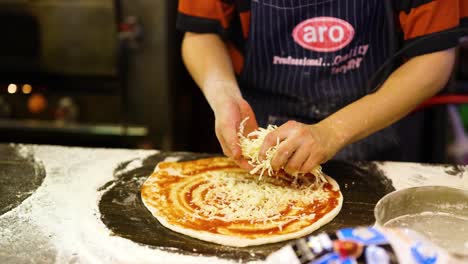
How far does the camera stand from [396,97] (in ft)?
6.38

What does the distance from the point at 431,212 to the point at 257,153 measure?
1.76 feet

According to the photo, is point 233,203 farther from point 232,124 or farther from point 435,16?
point 435,16

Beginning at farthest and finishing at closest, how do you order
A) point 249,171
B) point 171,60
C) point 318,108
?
1. point 171,60
2. point 318,108
3. point 249,171

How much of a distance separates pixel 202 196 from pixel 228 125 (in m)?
0.24

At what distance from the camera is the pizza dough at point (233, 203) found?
1604 millimetres

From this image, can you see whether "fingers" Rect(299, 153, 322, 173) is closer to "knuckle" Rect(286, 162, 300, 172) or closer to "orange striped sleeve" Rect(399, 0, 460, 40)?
"knuckle" Rect(286, 162, 300, 172)

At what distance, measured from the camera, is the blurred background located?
3.37 m

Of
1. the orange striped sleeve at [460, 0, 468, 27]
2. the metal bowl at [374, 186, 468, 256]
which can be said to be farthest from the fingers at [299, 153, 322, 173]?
the orange striped sleeve at [460, 0, 468, 27]

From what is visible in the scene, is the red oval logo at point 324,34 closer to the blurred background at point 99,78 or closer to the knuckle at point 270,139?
the knuckle at point 270,139

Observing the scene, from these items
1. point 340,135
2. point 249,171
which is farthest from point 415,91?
point 249,171

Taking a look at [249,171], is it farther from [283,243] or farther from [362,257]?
[362,257]

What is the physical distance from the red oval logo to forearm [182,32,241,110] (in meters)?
0.29

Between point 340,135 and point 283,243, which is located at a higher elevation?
point 340,135

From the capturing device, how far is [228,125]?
1905 mm
